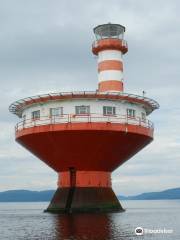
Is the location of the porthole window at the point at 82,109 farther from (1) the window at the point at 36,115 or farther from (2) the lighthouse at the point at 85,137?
(1) the window at the point at 36,115

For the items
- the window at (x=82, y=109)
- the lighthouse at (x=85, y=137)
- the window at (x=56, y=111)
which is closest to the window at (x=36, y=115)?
the lighthouse at (x=85, y=137)

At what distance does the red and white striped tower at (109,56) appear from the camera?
157 ft

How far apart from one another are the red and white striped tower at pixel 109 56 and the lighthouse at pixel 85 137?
3974 mm

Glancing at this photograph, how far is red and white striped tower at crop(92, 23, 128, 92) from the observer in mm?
47844

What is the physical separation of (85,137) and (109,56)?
427 inches

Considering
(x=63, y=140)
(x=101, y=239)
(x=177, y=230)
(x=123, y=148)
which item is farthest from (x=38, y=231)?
(x=123, y=148)

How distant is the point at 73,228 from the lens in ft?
102

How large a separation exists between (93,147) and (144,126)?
570 cm

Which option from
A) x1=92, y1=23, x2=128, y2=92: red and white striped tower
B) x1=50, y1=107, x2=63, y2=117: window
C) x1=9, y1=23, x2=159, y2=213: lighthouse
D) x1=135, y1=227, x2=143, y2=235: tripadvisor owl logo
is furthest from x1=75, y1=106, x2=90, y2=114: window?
x1=135, y1=227, x2=143, y2=235: tripadvisor owl logo

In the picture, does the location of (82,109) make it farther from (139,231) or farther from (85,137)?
(139,231)

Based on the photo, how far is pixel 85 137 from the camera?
40.9m

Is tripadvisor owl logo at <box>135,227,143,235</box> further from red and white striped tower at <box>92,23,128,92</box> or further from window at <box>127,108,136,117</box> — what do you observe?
red and white striped tower at <box>92,23,128,92</box>

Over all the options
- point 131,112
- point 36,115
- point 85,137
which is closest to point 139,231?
point 85,137

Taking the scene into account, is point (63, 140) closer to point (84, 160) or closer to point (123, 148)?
point (84, 160)
